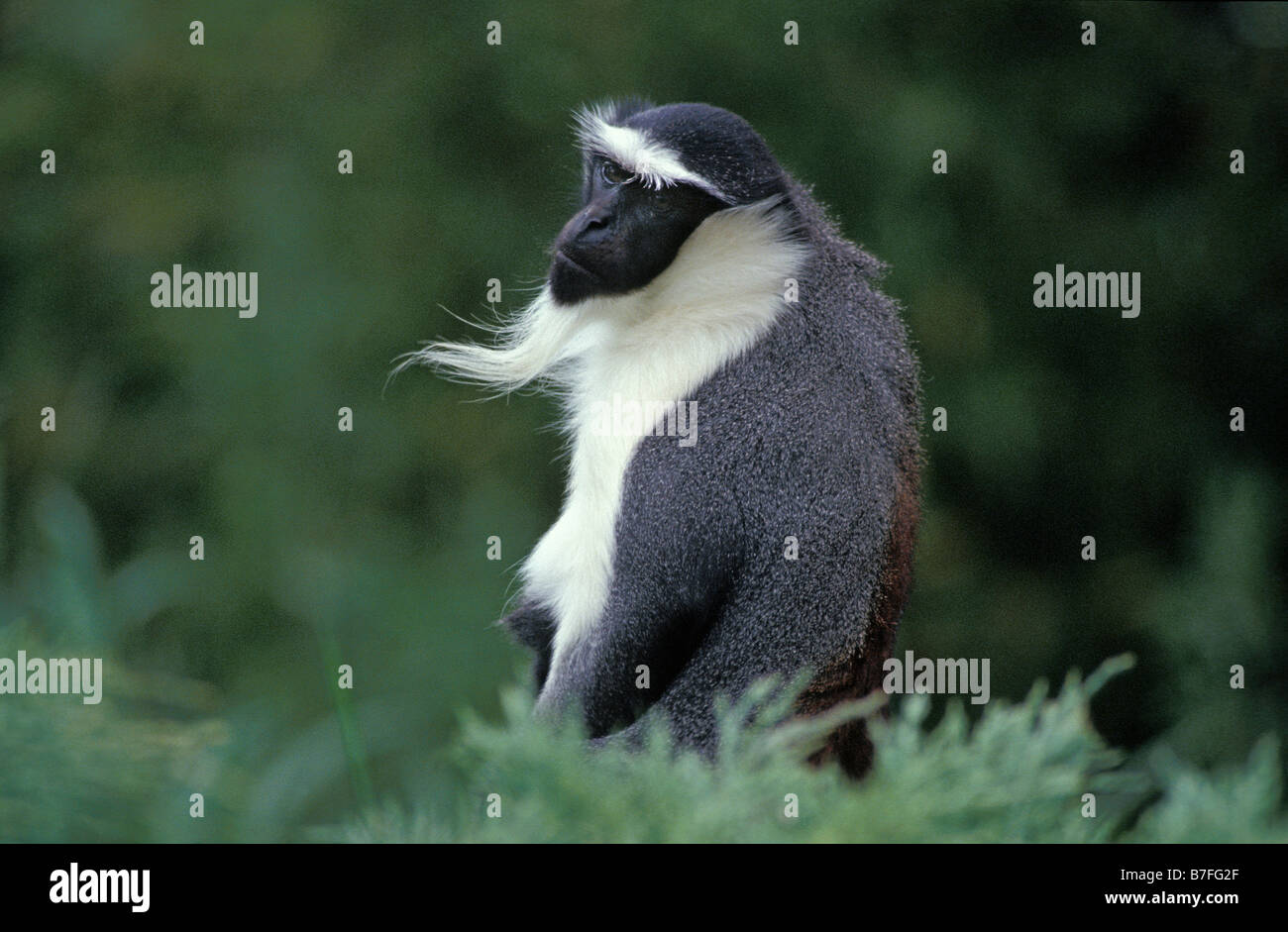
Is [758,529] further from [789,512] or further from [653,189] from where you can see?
[653,189]

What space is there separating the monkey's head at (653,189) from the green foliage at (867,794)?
6.69 feet

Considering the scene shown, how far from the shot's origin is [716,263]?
4.19m

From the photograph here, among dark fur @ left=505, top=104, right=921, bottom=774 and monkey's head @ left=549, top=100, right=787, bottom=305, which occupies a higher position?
monkey's head @ left=549, top=100, right=787, bottom=305

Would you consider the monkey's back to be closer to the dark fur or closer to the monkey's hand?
the dark fur

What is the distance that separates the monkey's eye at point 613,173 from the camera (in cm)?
417

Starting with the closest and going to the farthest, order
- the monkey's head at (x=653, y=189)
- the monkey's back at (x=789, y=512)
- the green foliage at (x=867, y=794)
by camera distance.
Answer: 1. the green foliage at (x=867, y=794)
2. the monkey's back at (x=789, y=512)
3. the monkey's head at (x=653, y=189)

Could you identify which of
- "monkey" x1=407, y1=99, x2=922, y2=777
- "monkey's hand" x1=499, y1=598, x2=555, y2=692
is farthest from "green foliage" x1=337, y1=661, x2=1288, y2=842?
"monkey's hand" x1=499, y1=598, x2=555, y2=692

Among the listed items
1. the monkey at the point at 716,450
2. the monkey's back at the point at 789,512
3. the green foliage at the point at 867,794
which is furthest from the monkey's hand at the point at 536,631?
the green foliage at the point at 867,794

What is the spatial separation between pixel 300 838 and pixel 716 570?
5.22ft

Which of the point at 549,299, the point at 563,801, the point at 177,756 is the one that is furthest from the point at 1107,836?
the point at 549,299

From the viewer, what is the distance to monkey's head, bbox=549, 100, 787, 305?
13.4 feet

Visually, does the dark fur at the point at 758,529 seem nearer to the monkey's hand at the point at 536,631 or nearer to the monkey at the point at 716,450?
the monkey at the point at 716,450

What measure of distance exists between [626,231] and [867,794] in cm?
228

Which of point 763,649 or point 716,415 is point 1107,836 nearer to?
point 763,649
